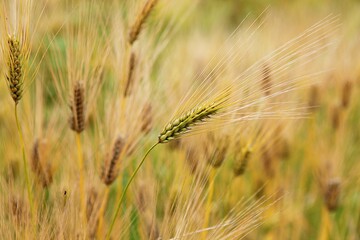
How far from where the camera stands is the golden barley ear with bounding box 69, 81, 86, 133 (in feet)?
2.91

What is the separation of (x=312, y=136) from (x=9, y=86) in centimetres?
100

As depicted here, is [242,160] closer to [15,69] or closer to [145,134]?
[145,134]

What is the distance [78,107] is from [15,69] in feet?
0.55

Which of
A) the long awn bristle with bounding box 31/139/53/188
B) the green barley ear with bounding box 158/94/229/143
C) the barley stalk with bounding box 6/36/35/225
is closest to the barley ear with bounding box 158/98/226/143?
the green barley ear with bounding box 158/94/229/143

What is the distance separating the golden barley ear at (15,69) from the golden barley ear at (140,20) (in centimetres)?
27

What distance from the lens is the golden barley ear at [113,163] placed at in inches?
35.1

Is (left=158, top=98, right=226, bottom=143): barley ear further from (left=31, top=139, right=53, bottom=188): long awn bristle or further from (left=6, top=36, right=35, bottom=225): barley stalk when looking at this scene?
(left=31, top=139, right=53, bottom=188): long awn bristle

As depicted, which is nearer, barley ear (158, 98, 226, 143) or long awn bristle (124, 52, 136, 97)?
barley ear (158, 98, 226, 143)

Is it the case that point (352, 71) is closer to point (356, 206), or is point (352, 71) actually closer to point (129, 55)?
point (356, 206)

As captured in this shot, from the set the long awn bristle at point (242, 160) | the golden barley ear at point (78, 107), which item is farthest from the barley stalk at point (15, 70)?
the long awn bristle at point (242, 160)

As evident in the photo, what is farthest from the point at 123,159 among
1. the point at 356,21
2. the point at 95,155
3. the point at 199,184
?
the point at 356,21

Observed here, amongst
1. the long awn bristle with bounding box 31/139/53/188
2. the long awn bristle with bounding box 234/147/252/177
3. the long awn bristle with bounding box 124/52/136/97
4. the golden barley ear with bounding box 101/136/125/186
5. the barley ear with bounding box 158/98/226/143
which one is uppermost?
the barley ear with bounding box 158/98/226/143

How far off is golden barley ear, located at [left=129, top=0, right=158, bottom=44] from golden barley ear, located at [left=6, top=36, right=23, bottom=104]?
27cm

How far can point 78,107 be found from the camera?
2.92ft
